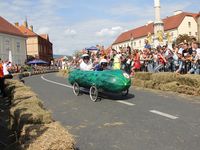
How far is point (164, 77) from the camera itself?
50.2ft

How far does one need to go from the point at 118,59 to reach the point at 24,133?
16090mm

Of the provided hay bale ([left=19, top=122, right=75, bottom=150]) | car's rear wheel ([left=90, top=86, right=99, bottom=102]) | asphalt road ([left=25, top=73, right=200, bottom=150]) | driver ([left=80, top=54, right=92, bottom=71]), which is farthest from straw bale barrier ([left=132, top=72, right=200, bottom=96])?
hay bale ([left=19, top=122, right=75, bottom=150])

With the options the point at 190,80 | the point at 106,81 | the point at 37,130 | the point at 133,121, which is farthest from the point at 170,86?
the point at 37,130

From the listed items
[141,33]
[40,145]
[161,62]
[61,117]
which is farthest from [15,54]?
[40,145]

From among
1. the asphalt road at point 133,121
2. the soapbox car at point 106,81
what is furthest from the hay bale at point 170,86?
the soapbox car at point 106,81

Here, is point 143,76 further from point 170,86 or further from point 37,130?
point 37,130

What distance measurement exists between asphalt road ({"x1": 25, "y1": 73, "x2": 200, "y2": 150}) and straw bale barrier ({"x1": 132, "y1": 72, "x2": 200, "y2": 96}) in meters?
0.81

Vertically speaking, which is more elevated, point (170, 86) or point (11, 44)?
point (11, 44)

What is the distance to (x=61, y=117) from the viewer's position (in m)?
9.76

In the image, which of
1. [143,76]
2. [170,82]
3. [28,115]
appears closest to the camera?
[28,115]

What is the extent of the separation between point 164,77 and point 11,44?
6545 centimetres

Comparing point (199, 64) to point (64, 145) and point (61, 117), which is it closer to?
point (61, 117)

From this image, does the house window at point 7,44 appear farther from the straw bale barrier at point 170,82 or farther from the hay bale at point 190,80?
the hay bale at point 190,80

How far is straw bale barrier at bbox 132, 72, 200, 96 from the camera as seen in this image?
1316 centimetres
